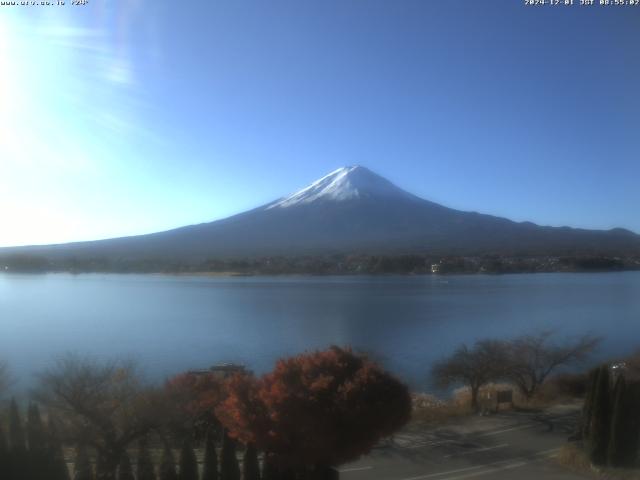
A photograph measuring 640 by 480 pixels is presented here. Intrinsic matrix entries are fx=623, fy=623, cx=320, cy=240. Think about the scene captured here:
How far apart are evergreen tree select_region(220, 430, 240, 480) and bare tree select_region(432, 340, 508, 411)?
608 cm

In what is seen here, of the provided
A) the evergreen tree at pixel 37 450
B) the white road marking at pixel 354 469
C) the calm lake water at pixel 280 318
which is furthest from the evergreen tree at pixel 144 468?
the calm lake water at pixel 280 318

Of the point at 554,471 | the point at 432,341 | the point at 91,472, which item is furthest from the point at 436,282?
the point at 91,472

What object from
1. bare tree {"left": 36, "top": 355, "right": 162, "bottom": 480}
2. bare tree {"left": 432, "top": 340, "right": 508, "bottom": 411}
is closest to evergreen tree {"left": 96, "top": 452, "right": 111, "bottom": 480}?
bare tree {"left": 36, "top": 355, "right": 162, "bottom": 480}

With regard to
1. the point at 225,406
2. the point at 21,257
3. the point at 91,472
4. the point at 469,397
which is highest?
the point at 21,257

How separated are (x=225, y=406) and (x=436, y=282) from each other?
101 feet

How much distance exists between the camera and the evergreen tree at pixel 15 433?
4.83 m

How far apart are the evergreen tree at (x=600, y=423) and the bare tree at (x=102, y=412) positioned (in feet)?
14.5

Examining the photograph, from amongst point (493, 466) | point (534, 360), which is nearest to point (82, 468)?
point (493, 466)

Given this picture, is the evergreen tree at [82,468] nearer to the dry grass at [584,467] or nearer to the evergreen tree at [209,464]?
the evergreen tree at [209,464]

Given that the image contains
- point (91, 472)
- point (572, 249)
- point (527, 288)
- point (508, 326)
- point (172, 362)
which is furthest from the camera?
point (572, 249)

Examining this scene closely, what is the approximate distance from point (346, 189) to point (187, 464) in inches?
2617

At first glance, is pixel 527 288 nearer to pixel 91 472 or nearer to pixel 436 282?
Answer: pixel 436 282

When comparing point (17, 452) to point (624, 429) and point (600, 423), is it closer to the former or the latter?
point (600, 423)

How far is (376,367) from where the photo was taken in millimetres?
5535
